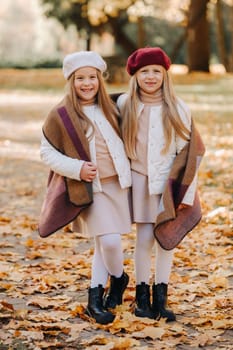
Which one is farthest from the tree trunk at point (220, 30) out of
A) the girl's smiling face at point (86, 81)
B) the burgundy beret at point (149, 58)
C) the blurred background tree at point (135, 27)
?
the girl's smiling face at point (86, 81)

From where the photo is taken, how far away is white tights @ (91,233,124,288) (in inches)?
178

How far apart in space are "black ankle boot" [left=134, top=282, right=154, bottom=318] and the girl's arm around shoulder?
782 millimetres

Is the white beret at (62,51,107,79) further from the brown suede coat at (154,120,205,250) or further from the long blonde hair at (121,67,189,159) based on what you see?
the brown suede coat at (154,120,205,250)

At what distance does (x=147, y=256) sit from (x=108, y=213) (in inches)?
14.7

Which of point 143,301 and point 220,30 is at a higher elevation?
point 220,30

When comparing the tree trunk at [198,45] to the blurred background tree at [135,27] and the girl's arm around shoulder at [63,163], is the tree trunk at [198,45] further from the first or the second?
the girl's arm around shoulder at [63,163]

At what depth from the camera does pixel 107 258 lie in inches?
181

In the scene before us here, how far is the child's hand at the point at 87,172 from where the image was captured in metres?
4.41

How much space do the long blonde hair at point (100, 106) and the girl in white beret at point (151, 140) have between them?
59 millimetres

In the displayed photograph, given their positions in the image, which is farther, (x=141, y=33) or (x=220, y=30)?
(x=141, y=33)

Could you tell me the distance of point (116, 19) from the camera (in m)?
32.1

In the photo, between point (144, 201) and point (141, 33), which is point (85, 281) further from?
point (141, 33)

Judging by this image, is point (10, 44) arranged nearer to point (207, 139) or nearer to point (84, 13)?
point (84, 13)

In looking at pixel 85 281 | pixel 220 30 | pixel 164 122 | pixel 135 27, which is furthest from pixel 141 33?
pixel 164 122
